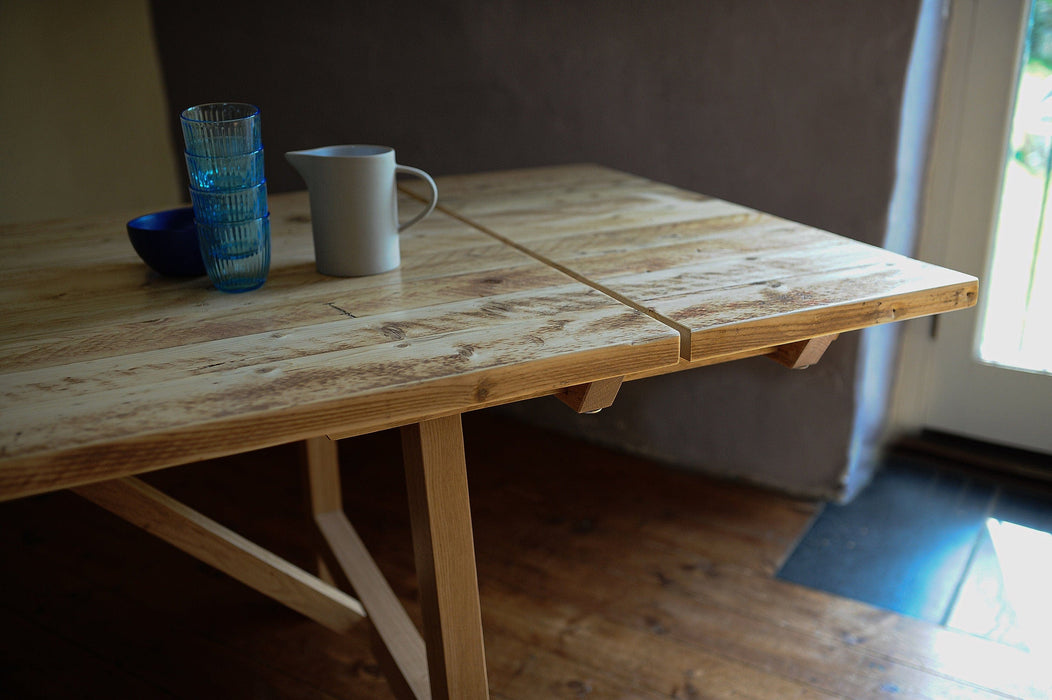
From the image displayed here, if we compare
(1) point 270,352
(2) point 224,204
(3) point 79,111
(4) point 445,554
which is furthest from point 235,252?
(3) point 79,111

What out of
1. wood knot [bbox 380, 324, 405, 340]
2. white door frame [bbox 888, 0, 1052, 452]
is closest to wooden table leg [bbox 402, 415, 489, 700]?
wood knot [bbox 380, 324, 405, 340]

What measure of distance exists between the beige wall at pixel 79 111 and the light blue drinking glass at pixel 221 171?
172 cm

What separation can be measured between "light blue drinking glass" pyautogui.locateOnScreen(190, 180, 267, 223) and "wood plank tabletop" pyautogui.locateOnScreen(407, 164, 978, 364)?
39 centimetres

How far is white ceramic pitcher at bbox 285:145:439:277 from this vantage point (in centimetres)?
110

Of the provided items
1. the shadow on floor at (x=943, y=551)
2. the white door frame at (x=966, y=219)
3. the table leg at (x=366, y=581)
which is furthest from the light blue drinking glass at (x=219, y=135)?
the white door frame at (x=966, y=219)

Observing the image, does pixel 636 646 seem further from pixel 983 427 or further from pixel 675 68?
pixel 675 68

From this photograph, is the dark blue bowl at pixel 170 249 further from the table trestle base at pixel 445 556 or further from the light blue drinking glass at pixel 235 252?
the table trestle base at pixel 445 556

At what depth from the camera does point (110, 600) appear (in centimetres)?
181

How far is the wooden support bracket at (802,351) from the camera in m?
1.09

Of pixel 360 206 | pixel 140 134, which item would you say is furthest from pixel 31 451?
pixel 140 134

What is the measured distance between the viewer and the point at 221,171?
1.07 m

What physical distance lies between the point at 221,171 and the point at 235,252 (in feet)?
0.32

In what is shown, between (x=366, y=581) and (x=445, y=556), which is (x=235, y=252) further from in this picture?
(x=366, y=581)

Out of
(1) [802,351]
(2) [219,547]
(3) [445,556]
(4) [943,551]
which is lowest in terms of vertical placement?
(4) [943,551]
